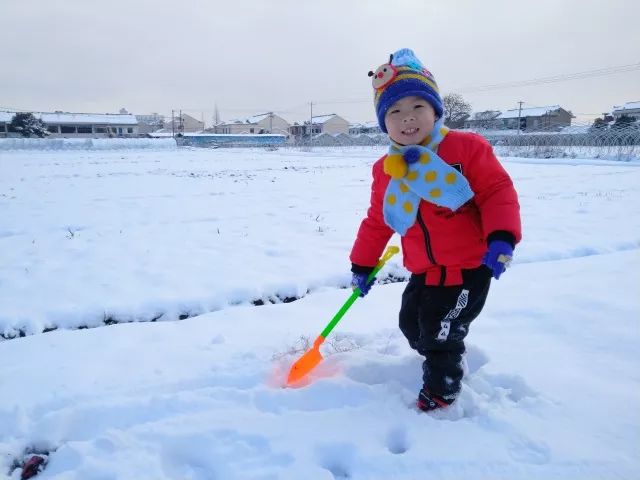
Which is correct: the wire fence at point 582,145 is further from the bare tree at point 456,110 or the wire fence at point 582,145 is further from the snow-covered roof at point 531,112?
the snow-covered roof at point 531,112

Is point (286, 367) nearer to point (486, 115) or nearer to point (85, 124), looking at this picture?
point (486, 115)

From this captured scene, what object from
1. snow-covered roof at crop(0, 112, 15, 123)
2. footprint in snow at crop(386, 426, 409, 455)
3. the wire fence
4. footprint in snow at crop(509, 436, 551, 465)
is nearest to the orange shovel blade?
footprint in snow at crop(386, 426, 409, 455)

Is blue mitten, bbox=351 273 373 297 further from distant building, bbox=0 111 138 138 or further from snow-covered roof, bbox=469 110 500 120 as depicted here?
snow-covered roof, bbox=469 110 500 120

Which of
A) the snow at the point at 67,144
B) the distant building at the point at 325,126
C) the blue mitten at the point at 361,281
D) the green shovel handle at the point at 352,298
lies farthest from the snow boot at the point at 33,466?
the distant building at the point at 325,126

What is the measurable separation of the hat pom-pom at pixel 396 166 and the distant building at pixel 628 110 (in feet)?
198

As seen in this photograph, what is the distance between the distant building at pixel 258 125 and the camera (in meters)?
72.2

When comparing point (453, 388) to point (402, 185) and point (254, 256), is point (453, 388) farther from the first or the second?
point (254, 256)

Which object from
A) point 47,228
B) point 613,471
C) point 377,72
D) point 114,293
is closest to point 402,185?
point 377,72

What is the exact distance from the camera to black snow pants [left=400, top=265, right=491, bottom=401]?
176 cm

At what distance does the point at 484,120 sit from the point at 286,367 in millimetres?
59705

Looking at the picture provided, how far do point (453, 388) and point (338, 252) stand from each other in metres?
2.49

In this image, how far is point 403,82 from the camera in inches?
64.8

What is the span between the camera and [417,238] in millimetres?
1815

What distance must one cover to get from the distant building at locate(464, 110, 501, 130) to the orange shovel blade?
5389cm
